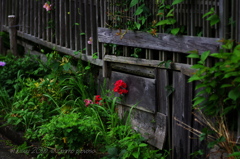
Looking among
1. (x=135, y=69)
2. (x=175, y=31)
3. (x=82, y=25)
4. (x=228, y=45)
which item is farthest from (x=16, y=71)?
(x=228, y=45)

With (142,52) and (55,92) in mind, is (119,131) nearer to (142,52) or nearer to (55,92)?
(142,52)

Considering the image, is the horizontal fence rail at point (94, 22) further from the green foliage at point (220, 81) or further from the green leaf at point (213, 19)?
the green foliage at point (220, 81)

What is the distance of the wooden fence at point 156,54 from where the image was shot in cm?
464

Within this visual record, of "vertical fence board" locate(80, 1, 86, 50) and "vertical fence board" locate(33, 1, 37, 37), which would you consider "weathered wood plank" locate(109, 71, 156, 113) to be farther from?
"vertical fence board" locate(33, 1, 37, 37)

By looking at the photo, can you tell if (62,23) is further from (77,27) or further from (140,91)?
(140,91)

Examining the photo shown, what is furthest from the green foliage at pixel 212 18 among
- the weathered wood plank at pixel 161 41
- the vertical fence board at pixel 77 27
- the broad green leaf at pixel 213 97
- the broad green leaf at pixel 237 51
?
the vertical fence board at pixel 77 27

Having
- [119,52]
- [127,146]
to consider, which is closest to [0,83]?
[119,52]

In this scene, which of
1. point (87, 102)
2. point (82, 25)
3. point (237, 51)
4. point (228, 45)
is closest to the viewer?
point (237, 51)

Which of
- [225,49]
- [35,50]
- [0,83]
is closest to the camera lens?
[225,49]

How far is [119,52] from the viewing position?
607 centimetres

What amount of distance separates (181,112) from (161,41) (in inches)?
35.1

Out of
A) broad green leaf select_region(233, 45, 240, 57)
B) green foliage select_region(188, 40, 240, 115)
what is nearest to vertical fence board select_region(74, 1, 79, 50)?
green foliage select_region(188, 40, 240, 115)

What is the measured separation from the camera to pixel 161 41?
5176 mm

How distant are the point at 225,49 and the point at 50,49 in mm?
5306
